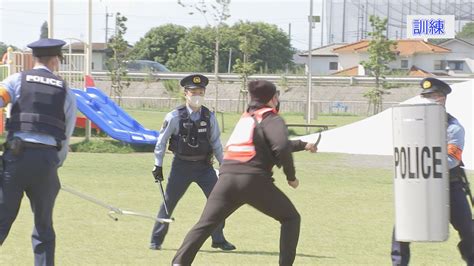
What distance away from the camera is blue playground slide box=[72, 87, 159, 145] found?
25.4 metres

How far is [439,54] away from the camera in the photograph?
93000 millimetres

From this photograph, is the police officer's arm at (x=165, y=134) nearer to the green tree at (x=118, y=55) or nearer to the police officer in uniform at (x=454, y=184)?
the police officer in uniform at (x=454, y=184)

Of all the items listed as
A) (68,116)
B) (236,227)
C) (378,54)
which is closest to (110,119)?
(236,227)

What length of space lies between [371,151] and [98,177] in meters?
9.85

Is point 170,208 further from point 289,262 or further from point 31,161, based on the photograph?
point 31,161

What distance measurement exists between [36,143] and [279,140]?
1934 millimetres

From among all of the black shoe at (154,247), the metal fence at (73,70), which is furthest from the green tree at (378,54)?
the black shoe at (154,247)

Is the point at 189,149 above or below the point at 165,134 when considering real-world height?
below

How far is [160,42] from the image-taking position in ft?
327

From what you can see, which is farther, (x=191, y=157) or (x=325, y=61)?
(x=325, y=61)

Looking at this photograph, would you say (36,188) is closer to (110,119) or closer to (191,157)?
(191,157)

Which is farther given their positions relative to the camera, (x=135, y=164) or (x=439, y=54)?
(x=439, y=54)

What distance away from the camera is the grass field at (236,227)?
383 inches

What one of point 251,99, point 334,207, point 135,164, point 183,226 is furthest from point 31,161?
point 135,164
